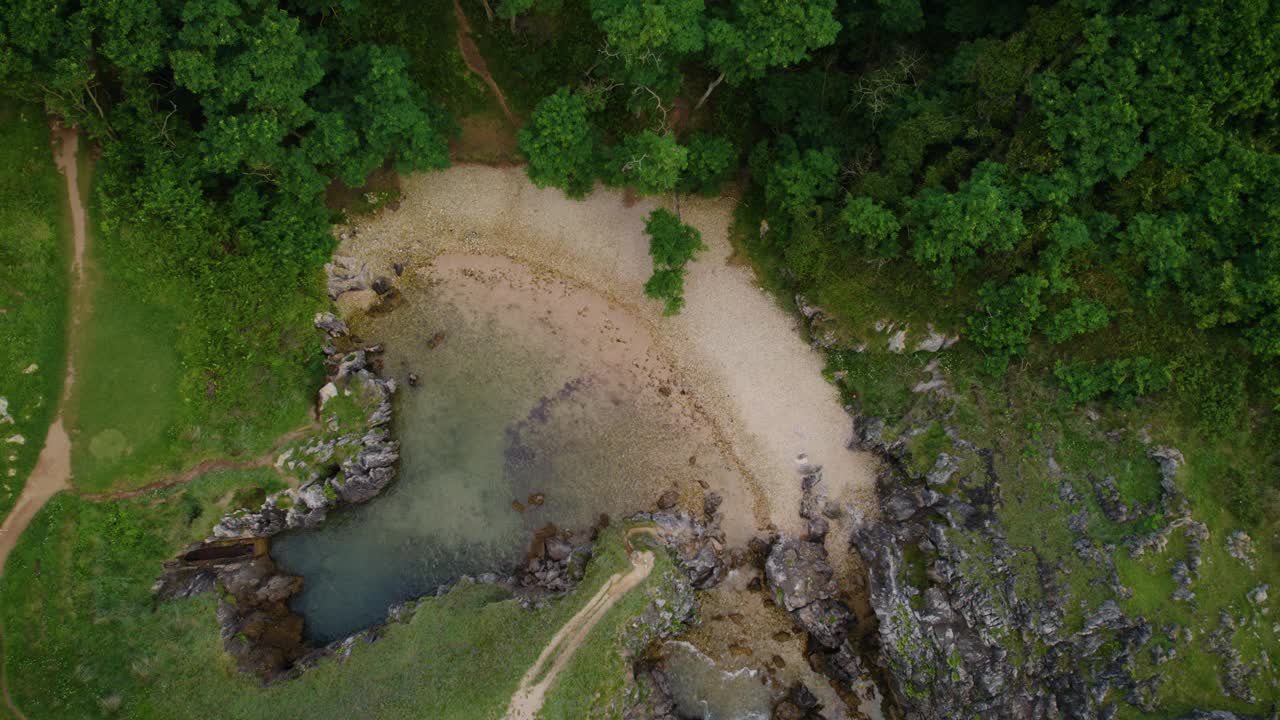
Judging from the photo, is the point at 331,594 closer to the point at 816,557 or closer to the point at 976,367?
the point at 816,557

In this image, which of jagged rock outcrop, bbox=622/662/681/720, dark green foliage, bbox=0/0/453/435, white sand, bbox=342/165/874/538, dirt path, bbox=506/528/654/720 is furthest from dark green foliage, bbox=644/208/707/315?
jagged rock outcrop, bbox=622/662/681/720

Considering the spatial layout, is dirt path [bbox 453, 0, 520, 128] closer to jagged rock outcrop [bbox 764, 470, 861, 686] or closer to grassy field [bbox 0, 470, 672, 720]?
grassy field [bbox 0, 470, 672, 720]

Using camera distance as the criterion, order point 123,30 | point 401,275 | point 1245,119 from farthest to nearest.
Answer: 1. point 401,275
2. point 1245,119
3. point 123,30

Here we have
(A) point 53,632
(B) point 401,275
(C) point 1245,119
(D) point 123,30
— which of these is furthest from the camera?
(B) point 401,275

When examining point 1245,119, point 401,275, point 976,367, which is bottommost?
point 401,275

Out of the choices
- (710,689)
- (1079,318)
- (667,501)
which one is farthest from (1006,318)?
(710,689)

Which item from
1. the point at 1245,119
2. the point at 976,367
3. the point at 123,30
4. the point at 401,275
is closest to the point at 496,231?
the point at 401,275

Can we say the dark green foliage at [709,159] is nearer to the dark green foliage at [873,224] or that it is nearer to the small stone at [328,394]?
the dark green foliage at [873,224]

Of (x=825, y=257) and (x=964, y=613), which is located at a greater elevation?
(x=825, y=257)
